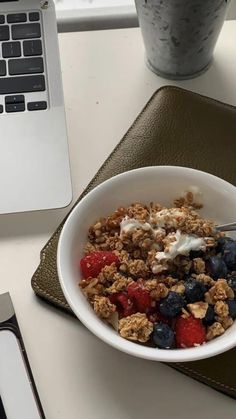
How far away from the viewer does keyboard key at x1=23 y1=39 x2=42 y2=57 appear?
709mm

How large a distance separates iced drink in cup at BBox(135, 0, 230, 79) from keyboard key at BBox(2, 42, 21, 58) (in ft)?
0.42

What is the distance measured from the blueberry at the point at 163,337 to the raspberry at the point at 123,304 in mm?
26

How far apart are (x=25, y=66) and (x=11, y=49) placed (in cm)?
3

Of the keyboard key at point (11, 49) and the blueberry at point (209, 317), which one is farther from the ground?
the keyboard key at point (11, 49)

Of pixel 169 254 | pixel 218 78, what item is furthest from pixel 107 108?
pixel 169 254

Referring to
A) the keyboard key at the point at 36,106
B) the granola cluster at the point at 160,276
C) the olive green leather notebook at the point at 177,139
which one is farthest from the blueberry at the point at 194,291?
the keyboard key at the point at 36,106

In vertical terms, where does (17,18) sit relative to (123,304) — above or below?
above

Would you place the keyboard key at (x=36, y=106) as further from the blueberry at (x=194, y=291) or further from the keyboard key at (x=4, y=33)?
the blueberry at (x=194, y=291)

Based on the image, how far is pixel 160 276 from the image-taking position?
1.80 ft

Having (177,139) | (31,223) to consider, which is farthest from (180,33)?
(31,223)

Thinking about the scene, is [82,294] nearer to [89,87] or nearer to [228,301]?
[228,301]

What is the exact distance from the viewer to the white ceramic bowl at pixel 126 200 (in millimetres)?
538

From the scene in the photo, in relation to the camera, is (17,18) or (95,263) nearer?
(95,263)

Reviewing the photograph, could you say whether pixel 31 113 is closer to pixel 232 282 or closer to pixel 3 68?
pixel 3 68
